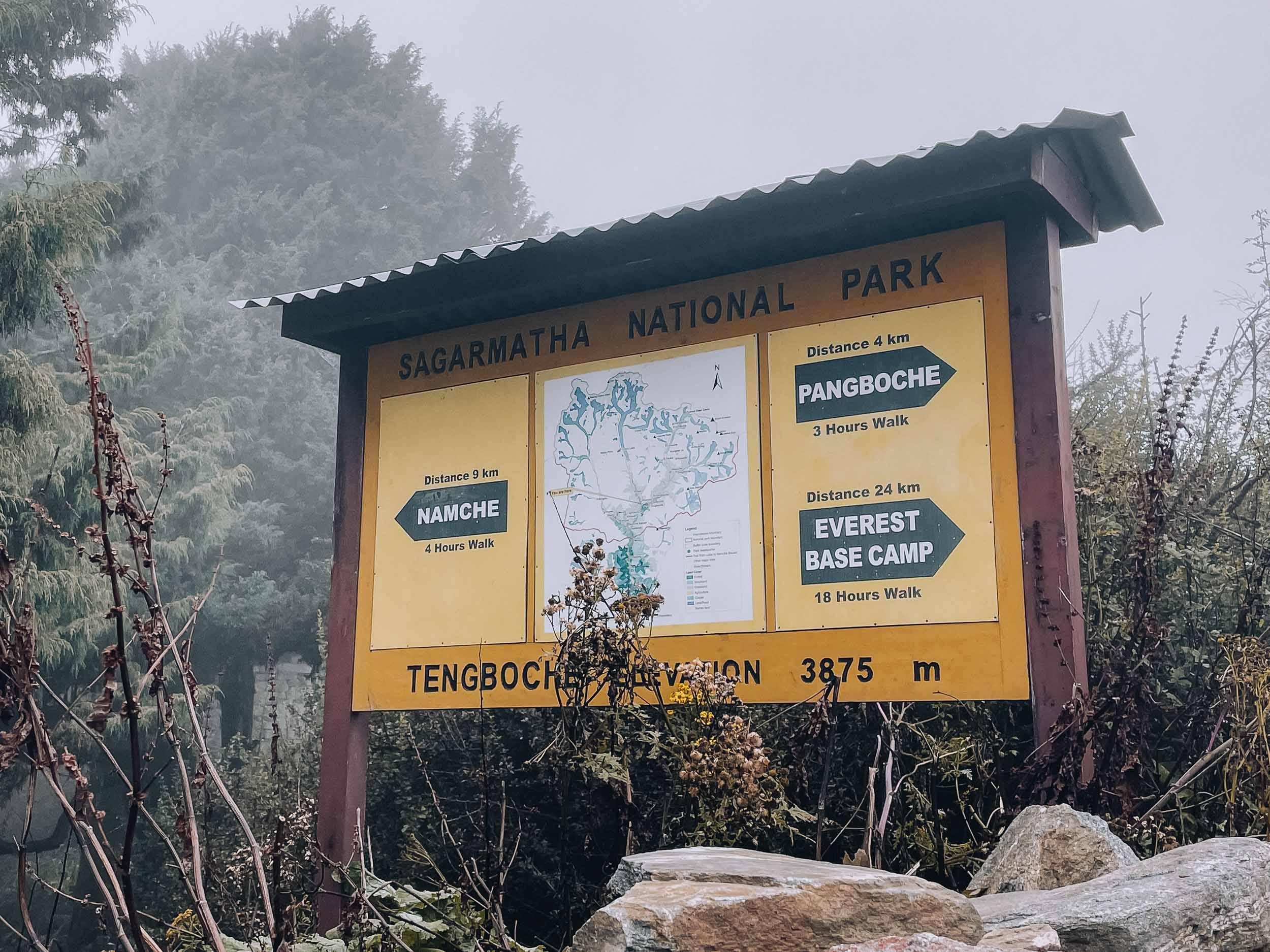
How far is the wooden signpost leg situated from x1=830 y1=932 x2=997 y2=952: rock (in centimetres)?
197

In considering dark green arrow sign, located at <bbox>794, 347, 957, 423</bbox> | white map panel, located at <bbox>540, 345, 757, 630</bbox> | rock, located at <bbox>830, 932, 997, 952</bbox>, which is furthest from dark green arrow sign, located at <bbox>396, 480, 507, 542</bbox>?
rock, located at <bbox>830, 932, 997, 952</bbox>

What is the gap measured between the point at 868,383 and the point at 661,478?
1.05 m

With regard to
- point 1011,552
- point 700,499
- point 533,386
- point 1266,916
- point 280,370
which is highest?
point 280,370

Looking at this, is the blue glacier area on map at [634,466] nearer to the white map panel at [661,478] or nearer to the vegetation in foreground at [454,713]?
the white map panel at [661,478]

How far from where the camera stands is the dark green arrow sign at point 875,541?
4.47 metres

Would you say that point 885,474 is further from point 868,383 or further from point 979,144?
point 979,144

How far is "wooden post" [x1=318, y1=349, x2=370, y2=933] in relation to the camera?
5734 millimetres

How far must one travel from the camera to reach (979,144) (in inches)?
170

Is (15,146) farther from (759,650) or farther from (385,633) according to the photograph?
(759,650)

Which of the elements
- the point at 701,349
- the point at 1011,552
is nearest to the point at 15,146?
the point at 701,349

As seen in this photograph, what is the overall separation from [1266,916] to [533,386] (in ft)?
12.6

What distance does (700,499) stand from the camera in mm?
5074

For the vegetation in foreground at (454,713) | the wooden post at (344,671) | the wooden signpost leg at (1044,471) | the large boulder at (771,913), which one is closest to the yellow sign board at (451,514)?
the wooden post at (344,671)

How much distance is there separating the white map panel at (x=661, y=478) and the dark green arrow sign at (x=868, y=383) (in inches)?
11.7
